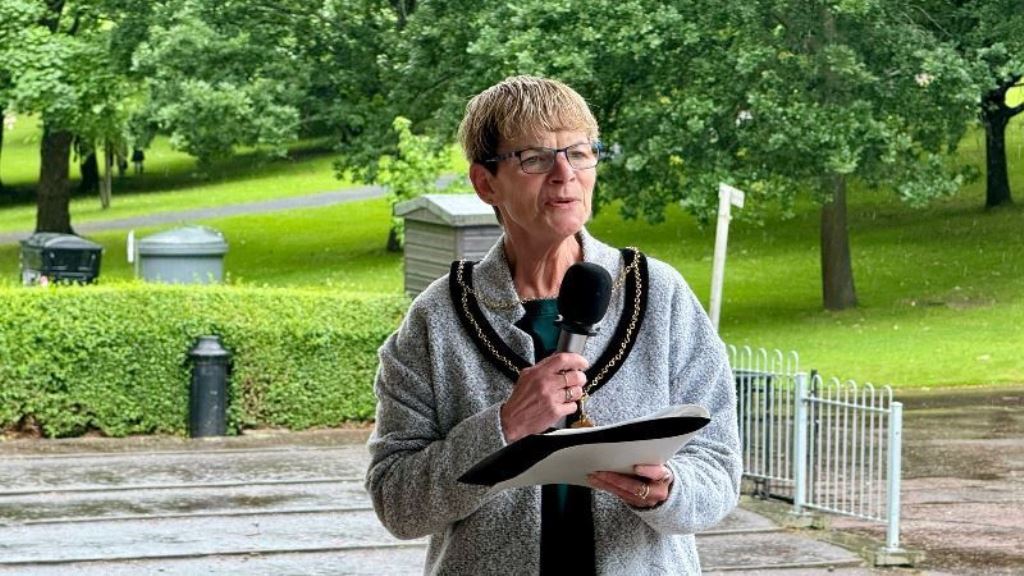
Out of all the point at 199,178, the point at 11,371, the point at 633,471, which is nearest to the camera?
the point at 633,471

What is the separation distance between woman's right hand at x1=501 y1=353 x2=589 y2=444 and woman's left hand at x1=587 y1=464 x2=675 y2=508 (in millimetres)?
148

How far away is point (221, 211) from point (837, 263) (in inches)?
919

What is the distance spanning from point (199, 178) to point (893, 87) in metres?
35.5

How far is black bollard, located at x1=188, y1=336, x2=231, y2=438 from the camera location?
17.0 meters

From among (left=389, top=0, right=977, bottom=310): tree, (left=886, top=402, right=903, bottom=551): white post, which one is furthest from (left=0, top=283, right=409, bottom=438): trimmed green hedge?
(left=389, top=0, right=977, bottom=310): tree

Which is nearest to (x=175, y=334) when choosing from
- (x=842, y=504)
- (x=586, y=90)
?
(x=842, y=504)

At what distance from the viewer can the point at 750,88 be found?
28344 mm

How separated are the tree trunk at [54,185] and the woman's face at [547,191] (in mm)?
37850

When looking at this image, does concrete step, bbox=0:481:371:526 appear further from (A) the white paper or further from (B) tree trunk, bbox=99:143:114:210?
(B) tree trunk, bbox=99:143:114:210

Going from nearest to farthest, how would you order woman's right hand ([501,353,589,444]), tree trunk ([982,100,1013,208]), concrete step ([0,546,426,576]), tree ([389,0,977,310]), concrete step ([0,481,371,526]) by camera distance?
woman's right hand ([501,353,589,444]), concrete step ([0,546,426,576]), concrete step ([0,481,371,526]), tree ([389,0,977,310]), tree trunk ([982,100,1013,208])

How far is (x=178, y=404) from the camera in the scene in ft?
56.7

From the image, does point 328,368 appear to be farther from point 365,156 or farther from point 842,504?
point 365,156

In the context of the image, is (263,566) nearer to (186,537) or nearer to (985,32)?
(186,537)

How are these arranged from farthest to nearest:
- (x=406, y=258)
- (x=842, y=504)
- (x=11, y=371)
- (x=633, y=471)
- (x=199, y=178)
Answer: (x=199, y=178) < (x=406, y=258) < (x=11, y=371) < (x=842, y=504) < (x=633, y=471)
